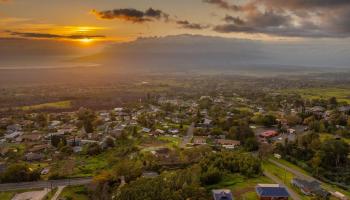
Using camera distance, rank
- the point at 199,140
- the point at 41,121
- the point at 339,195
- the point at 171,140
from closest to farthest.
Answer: the point at 339,195
the point at 199,140
the point at 171,140
the point at 41,121

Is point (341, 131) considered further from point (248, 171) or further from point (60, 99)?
point (60, 99)

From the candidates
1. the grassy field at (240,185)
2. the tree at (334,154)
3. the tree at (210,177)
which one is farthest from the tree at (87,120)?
the tree at (334,154)

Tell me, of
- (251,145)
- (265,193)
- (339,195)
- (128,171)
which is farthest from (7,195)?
(339,195)

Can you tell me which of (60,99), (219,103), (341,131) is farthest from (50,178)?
(60,99)

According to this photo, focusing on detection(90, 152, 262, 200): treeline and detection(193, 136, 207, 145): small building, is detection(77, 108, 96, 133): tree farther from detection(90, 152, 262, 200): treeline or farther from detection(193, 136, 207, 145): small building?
detection(90, 152, 262, 200): treeline

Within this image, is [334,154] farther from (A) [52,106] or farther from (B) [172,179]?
(A) [52,106]

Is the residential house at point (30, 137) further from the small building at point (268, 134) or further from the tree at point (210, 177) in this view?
the small building at point (268, 134)
